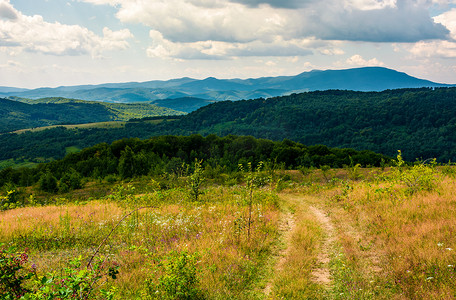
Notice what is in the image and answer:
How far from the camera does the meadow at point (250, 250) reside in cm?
645

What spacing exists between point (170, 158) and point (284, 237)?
59093 millimetres

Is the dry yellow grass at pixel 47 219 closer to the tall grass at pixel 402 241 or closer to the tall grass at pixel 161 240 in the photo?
the tall grass at pixel 161 240

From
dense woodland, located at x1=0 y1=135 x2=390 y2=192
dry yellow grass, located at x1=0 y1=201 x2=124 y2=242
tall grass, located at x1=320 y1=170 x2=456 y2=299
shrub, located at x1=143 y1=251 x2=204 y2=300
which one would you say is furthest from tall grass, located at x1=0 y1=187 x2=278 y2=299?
dense woodland, located at x1=0 y1=135 x2=390 y2=192

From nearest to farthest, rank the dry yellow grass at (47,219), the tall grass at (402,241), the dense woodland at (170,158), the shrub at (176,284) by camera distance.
→ 1. the tall grass at (402,241)
2. the shrub at (176,284)
3. the dry yellow grass at (47,219)
4. the dense woodland at (170,158)

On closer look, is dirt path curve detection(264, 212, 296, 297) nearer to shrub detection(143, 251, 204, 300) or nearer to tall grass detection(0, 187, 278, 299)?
tall grass detection(0, 187, 278, 299)

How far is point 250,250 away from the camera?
30.4ft

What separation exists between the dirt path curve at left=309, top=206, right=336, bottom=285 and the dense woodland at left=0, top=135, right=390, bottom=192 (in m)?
20.4

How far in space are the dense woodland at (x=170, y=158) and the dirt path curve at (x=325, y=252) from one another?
2039 cm

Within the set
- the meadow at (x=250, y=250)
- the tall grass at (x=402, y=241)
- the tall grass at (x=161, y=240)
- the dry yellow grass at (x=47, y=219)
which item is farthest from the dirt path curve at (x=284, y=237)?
the dry yellow grass at (x=47, y=219)

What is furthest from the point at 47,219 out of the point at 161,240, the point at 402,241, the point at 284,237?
the point at 402,241

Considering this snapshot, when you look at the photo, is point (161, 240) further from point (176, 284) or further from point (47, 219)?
point (47, 219)

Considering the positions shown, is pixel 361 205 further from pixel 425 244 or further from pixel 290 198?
pixel 290 198

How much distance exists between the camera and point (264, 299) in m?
6.68

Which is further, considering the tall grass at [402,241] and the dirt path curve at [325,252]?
the dirt path curve at [325,252]
